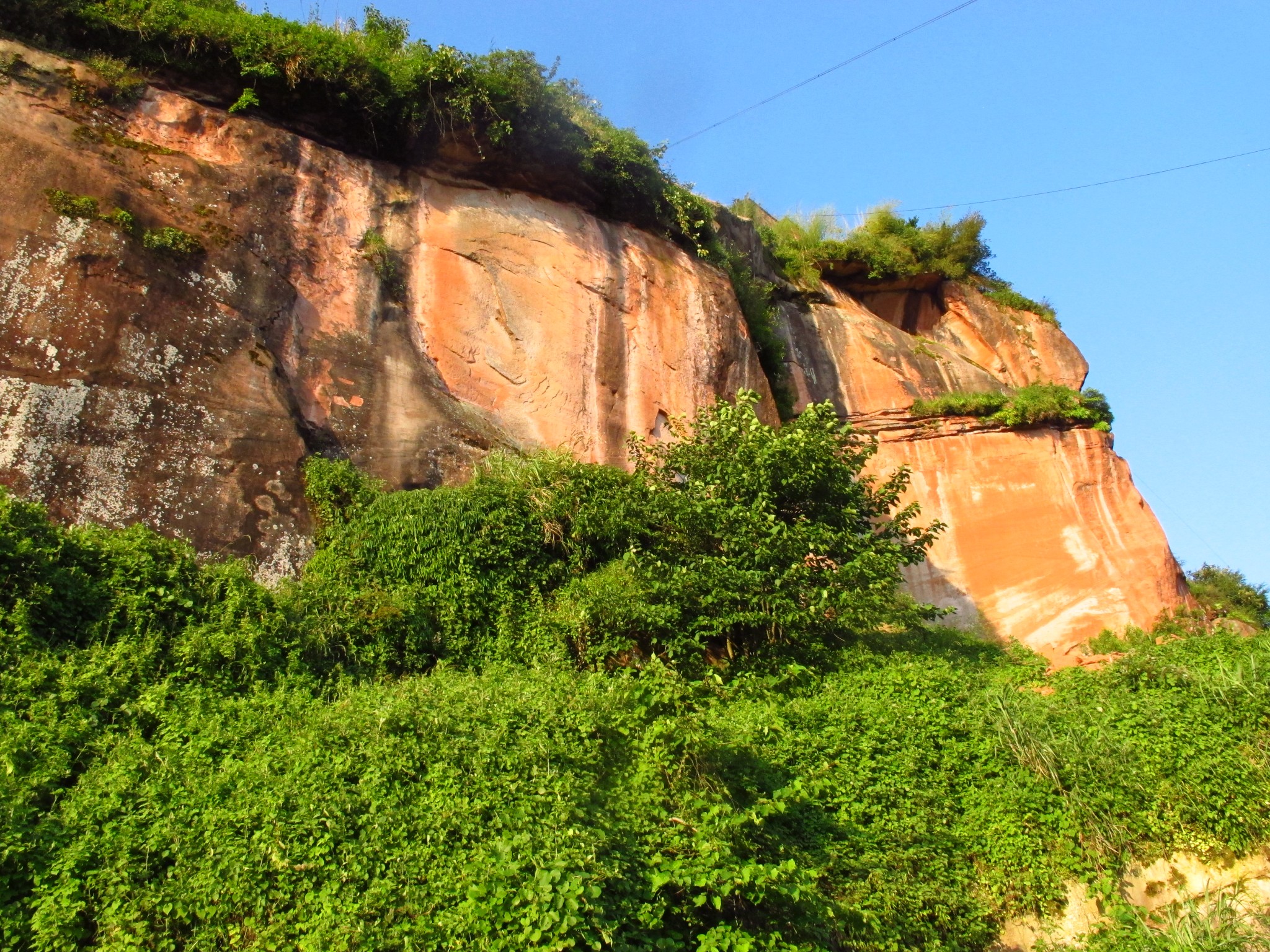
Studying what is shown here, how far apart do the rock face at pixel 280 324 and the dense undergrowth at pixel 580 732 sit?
0.91 m

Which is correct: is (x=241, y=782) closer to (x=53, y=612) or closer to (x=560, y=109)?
(x=53, y=612)

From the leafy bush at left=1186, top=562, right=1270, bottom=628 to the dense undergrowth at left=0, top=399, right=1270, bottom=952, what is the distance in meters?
10.3

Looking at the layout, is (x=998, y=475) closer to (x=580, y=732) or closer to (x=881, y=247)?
(x=881, y=247)

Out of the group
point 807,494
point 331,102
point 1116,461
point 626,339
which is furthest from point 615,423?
point 1116,461

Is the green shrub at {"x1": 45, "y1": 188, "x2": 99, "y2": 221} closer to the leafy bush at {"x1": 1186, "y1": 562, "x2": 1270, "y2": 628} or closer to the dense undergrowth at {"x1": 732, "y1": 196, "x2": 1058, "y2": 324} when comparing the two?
the dense undergrowth at {"x1": 732, "y1": 196, "x2": 1058, "y2": 324}

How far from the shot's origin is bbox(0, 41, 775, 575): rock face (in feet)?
33.7

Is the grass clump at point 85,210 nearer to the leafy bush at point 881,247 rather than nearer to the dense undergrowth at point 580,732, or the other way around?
the dense undergrowth at point 580,732


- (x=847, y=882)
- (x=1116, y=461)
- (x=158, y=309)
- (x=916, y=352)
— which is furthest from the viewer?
(x=916, y=352)

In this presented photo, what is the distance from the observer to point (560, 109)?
15000 mm

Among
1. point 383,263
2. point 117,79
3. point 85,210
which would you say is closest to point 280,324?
point 383,263

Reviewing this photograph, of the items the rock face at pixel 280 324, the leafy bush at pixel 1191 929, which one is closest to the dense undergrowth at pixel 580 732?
the leafy bush at pixel 1191 929

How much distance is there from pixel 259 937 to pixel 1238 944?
6.35m

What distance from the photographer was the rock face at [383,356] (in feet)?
34.1

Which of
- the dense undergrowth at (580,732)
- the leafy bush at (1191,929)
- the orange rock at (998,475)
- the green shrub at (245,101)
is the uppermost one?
the green shrub at (245,101)
